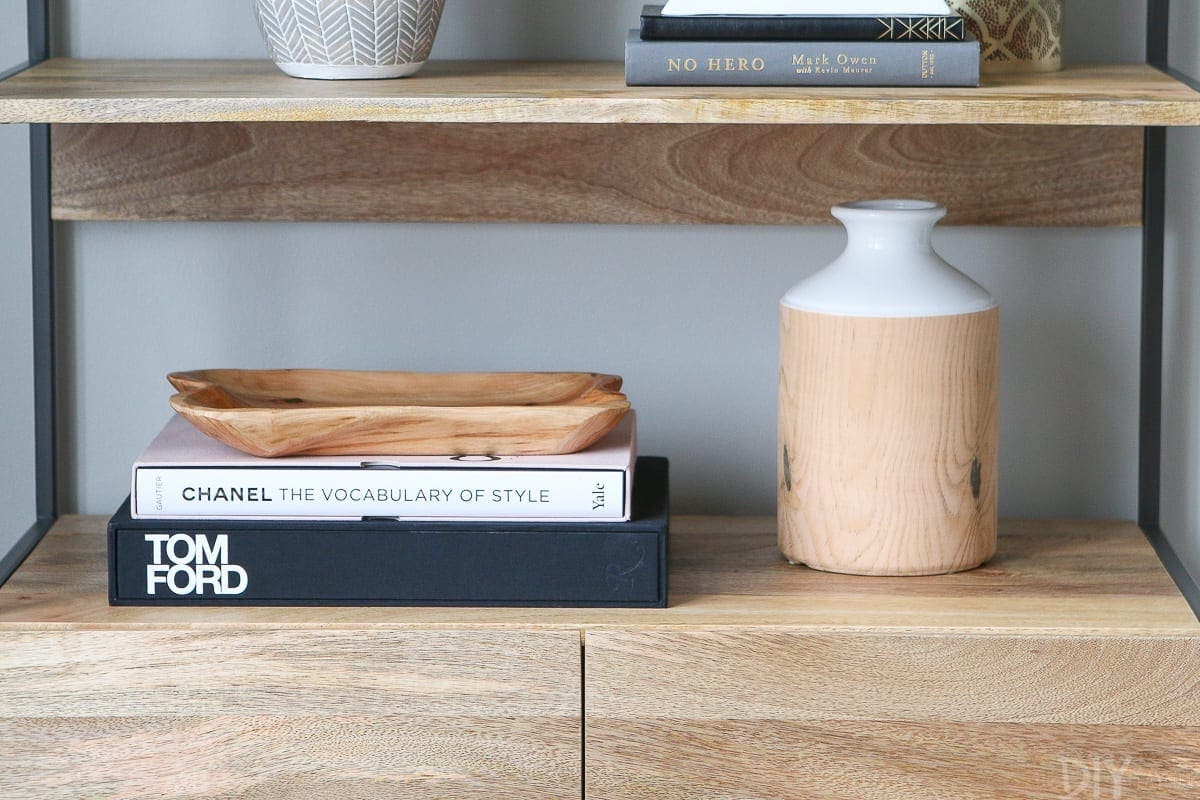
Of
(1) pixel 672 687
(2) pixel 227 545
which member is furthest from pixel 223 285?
(1) pixel 672 687

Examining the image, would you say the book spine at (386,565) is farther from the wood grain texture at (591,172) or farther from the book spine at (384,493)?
the wood grain texture at (591,172)

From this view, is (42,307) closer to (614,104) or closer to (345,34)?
(345,34)

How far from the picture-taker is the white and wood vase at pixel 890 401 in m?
1.00

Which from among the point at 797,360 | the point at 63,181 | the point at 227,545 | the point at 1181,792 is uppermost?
the point at 63,181

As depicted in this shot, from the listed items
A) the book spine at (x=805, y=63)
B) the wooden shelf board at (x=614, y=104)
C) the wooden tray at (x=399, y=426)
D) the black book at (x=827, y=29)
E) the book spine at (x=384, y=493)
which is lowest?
the book spine at (x=384, y=493)

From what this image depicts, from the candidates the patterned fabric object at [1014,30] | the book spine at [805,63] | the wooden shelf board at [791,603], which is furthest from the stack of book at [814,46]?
the wooden shelf board at [791,603]

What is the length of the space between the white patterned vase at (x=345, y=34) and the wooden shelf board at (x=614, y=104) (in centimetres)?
4

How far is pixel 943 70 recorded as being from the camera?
3.09 ft

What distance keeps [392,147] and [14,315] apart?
1.26ft

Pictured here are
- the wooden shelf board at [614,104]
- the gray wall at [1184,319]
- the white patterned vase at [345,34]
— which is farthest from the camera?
the gray wall at [1184,319]

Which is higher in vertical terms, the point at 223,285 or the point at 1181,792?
the point at 223,285

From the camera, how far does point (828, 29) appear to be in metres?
0.94

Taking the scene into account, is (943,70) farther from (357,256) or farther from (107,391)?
(107,391)

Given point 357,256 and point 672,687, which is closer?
point 672,687
